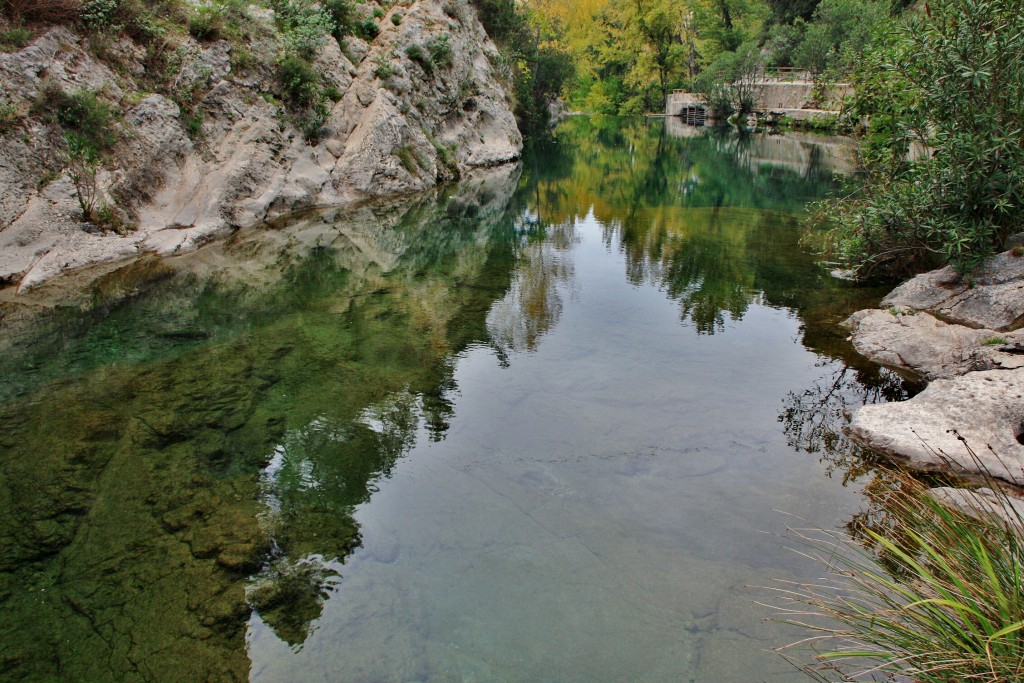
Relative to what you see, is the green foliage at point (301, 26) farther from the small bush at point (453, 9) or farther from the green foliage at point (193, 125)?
the small bush at point (453, 9)

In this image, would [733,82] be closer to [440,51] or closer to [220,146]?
[440,51]

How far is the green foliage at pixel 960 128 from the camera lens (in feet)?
30.1

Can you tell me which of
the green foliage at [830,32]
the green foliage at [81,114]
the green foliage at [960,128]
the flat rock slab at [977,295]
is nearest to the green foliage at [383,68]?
the green foliage at [81,114]

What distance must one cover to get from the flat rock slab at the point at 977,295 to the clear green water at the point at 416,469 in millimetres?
1290

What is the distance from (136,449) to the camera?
24.0ft

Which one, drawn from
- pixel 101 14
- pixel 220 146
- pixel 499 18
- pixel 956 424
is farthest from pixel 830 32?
pixel 956 424

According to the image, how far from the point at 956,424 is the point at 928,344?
8.74ft

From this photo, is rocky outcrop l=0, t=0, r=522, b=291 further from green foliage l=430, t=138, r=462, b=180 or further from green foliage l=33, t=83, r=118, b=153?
green foliage l=33, t=83, r=118, b=153

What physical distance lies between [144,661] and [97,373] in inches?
238

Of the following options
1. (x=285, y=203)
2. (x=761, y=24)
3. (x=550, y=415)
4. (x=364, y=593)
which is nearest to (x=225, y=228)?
(x=285, y=203)

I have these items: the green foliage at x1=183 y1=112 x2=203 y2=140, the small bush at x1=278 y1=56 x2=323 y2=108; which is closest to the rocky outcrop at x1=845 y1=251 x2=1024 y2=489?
the green foliage at x1=183 y1=112 x2=203 y2=140

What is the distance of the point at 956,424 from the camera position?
706 centimetres

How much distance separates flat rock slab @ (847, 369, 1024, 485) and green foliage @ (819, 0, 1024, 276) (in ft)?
10.2

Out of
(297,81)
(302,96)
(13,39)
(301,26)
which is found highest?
(301,26)
